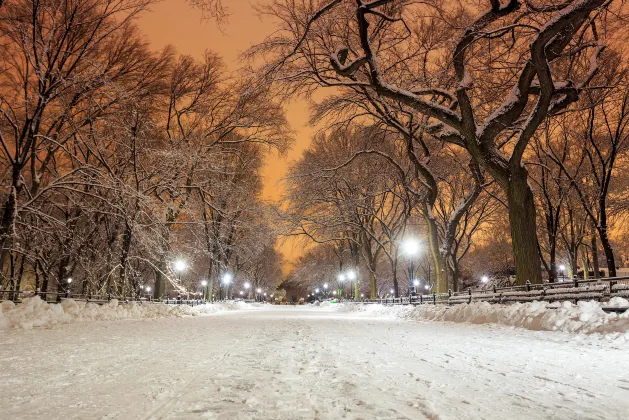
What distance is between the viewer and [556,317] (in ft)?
30.0

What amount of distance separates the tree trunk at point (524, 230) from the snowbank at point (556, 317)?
1.76 meters

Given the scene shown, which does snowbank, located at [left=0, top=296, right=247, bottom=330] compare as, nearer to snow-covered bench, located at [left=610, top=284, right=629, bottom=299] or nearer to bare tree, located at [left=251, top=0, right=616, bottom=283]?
bare tree, located at [left=251, top=0, right=616, bottom=283]

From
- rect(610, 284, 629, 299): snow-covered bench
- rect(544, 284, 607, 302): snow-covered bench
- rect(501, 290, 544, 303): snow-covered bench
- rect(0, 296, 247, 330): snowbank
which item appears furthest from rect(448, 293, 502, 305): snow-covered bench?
rect(0, 296, 247, 330): snowbank

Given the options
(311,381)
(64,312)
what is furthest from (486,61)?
(64,312)

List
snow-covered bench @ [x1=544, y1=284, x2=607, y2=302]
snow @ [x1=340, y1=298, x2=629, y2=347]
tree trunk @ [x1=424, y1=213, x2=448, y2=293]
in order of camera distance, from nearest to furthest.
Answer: snow @ [x1=340, y1=298, x2=629, y2=347] → snow-covered bench @ [x1=544, y1=284, x2=607, y2=302] → tree trunk @ [x1=424, y1=213, x2=448, y2=293]

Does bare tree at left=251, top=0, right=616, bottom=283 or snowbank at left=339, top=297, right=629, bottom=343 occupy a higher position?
bare tree at left=251, top=0, right=616, bottom=283

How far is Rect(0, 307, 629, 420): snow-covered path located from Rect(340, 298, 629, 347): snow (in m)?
0.90

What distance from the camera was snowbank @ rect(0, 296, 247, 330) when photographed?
9.92 m

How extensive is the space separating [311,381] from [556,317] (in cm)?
768

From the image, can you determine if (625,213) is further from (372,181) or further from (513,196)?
(513,196)

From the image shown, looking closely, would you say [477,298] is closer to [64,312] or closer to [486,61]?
[486,61]

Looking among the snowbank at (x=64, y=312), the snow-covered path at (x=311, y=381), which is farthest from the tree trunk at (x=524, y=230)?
the snowbank at (x=64, y=312)

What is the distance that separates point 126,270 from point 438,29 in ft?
58.4

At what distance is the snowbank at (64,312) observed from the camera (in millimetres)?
9922
